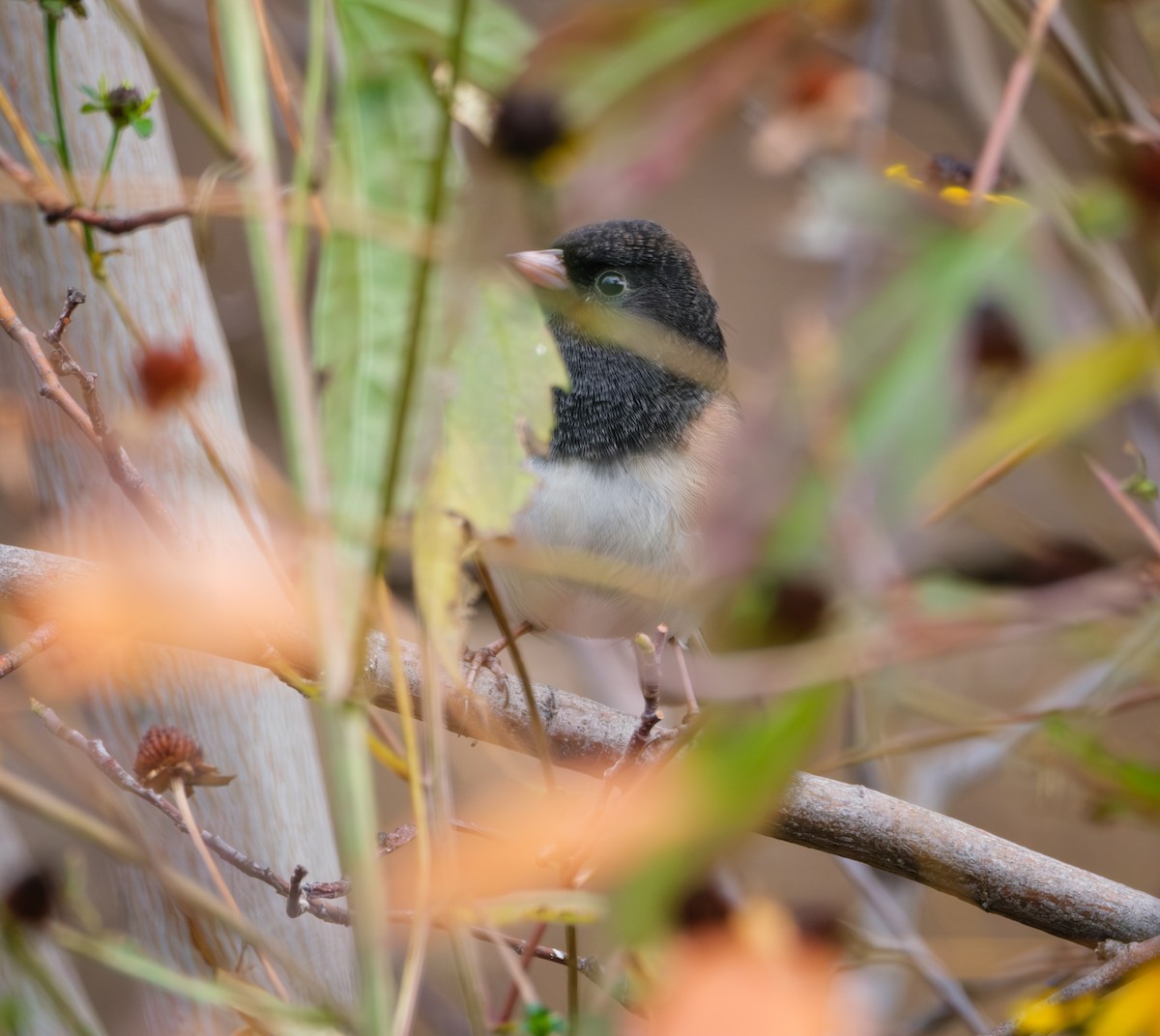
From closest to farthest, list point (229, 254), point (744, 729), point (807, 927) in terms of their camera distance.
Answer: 1. point (744, 729)
2. point (807, 927)
3. point (229, 254)

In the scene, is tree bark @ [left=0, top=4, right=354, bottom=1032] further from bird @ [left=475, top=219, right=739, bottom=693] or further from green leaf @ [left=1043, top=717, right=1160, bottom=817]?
green leaf @ [left=1043, top=717, right=1160, bottom=817]

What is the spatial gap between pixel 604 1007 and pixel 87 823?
19cm

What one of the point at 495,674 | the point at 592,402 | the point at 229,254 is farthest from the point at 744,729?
the point at 229,254

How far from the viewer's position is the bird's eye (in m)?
1.41

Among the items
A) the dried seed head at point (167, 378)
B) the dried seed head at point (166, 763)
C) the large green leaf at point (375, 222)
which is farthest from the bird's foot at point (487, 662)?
the large green leaf at point (375, 222)

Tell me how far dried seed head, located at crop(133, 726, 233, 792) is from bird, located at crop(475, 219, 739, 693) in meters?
0.45

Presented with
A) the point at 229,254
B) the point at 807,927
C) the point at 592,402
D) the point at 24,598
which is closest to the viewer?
the point at 807,927

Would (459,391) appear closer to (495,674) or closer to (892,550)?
(892,550)

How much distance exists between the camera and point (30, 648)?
766 mm

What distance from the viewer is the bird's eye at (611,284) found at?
1.41m

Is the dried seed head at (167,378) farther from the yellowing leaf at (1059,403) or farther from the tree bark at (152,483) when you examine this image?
the yellowing leaf at (1059,403)

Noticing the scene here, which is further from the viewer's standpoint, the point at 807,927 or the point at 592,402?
the point at 592,402

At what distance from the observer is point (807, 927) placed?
527 millimetres

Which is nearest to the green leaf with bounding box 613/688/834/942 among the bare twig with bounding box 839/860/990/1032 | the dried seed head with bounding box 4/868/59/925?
the dried seed head with bounding box 4/868/59/925
